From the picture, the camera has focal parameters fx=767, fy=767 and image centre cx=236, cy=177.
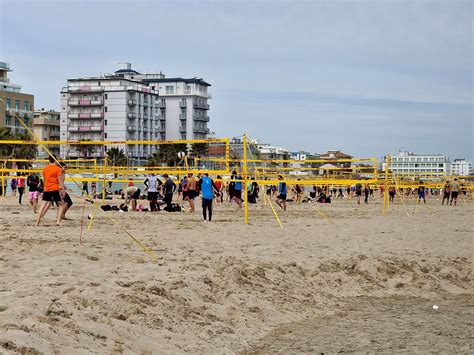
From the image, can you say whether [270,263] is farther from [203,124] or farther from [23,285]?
[203,124]

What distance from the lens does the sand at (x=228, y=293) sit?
6009 millimetres

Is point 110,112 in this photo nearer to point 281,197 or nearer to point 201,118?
point 201,118

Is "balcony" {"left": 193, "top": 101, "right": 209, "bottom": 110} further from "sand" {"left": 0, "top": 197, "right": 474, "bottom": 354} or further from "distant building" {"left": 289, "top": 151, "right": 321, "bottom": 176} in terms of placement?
"sand" {"left": 0, "top": 197, "right": 474, "bottom": 354}

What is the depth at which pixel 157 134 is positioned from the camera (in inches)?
4407

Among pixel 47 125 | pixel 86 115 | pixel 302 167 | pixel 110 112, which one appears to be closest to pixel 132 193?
pixel 302 167

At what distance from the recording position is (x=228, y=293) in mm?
8102

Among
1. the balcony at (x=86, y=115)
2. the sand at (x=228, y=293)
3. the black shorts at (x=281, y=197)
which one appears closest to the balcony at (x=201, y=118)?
the balcony at (x=86, y=115)

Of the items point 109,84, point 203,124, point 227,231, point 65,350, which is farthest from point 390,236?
point 203,124

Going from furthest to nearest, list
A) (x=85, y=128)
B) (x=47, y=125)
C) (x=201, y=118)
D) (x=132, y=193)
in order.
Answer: (x=201, y=118), (x=47, y=125), (x=85, y=128), (x=132, y=193)

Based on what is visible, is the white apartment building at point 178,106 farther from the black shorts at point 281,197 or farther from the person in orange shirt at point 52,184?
the person in orange shirt at point 52,184

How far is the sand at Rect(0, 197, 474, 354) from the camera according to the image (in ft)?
19.7

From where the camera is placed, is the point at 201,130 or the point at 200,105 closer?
the point at 200,105

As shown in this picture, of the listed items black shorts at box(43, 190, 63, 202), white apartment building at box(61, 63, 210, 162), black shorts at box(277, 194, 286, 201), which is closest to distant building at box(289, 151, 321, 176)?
black shorts at box(277, 194, 286, 201)

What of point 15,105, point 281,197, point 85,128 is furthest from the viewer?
point 85,128
